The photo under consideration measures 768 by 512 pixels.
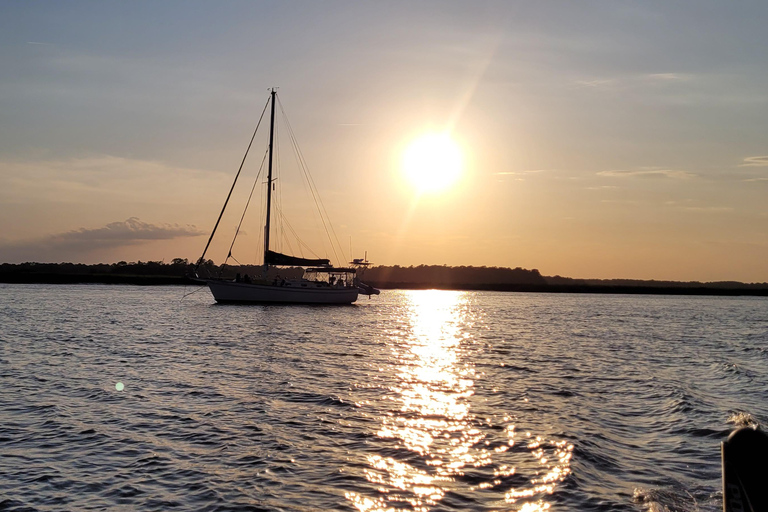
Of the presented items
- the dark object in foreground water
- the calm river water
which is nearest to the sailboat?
the calm river water

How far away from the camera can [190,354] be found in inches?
1064

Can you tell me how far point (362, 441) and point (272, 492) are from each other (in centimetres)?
340

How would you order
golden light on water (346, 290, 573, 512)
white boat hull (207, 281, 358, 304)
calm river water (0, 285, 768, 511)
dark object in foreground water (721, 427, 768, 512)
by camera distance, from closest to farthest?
dark object in foreground water (721, 427, 768, 512) < golden light on water (346, 290, 573, 512) < calm river water (0, 285, 768, 511) < white boat hull (207, 281, 358, 304)

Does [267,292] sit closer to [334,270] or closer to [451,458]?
[334,270]

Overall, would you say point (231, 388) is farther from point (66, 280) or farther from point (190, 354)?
point (66, 280)

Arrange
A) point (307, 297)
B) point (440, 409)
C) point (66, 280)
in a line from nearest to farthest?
point (440, 409)
point (307, 297)
point (66, 280)

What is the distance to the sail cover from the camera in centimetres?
6238

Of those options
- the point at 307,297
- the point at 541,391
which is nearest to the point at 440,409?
the point at 541,391

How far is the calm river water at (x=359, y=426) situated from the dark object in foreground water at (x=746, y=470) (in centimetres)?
359

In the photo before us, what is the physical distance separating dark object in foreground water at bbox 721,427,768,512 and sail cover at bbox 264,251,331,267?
58426 mm

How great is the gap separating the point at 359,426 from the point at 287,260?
50363 mm

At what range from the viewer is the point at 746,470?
579cm

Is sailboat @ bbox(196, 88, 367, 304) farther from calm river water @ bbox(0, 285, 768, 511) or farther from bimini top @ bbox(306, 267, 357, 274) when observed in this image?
calm river water @ bbox(0, 285, 768, 511)

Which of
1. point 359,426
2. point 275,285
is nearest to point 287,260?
point 275,285
